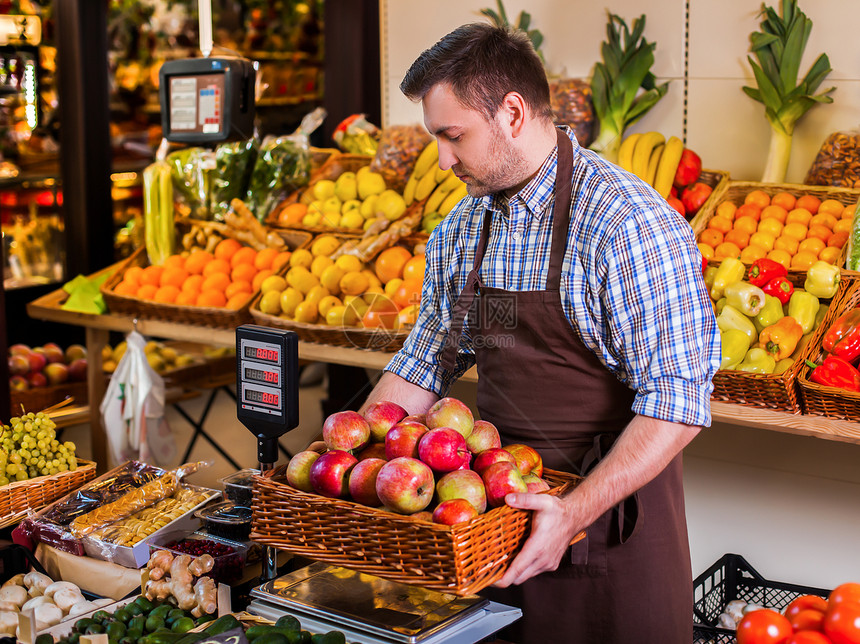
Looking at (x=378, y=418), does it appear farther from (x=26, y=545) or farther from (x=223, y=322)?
(x=223, y=322)

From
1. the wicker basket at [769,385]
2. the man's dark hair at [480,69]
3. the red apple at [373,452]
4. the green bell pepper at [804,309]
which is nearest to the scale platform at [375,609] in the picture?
the red apple at [373,452]

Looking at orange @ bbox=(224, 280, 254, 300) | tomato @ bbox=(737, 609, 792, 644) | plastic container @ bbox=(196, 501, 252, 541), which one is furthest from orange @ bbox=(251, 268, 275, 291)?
tomato @ bbox=(737, 609, 792, 644)

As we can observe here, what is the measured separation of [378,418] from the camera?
158 centimetres

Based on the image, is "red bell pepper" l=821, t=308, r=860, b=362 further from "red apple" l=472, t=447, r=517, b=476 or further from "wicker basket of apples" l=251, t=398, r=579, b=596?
"red apple" l=472, t=447, r=517, b=476

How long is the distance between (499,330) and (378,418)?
1.12 ft

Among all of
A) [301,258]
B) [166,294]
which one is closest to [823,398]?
[301,258]

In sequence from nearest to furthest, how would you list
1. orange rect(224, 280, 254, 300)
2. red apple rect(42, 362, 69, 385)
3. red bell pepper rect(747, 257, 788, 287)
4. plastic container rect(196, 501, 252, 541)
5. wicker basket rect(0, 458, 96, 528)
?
plastic container rect(196, 501, 252, 541) < wicker basket rect(0, 458, 96, 528) < red bell pepper rect(747, 257, 788, 287) < orange rect(224, 280, 254, 300) < red apple rect(42, 362, 69, 385)

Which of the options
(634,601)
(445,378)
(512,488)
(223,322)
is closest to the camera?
(512,488)

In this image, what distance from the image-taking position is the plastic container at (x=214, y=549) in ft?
5.77

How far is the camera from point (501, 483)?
139cm

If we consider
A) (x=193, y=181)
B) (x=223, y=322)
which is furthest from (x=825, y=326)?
(x=193, y=181)

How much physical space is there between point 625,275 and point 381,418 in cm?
49

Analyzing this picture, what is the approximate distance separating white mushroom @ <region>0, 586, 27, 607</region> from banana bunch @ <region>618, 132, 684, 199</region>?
2226mm

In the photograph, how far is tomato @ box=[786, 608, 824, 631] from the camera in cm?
159
